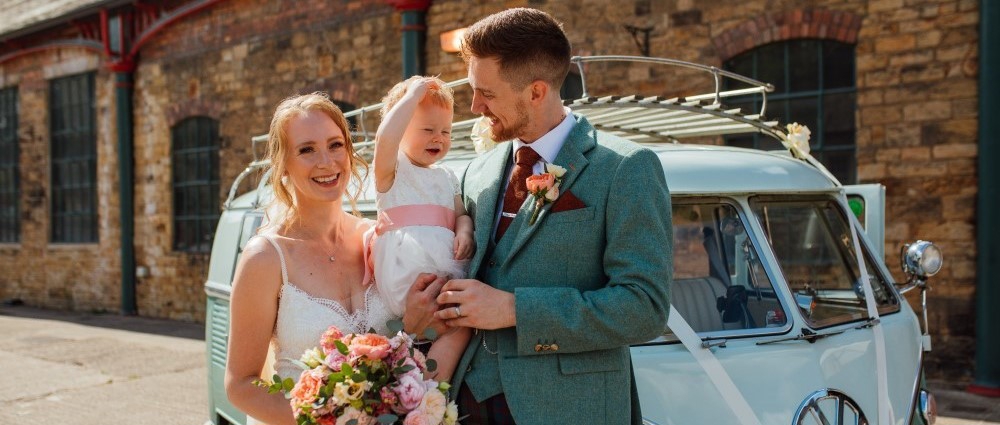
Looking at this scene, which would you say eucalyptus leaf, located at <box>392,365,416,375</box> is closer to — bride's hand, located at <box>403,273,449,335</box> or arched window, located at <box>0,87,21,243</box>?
bride's hand, located at <box>403,273,449,335</box>

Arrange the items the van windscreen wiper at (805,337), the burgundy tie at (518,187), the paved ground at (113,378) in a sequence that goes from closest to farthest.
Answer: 1. the burgundy tie at (518,187)
2. the van windscreen wiper at (805,337)
3. the paved ground at (113,378)

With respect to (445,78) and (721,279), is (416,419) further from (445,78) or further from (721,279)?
(445,78)

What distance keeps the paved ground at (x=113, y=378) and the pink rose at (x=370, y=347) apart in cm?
554

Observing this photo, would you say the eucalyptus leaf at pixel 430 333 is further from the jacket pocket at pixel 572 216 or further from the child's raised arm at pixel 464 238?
the jacket pocket at pixel 572 216

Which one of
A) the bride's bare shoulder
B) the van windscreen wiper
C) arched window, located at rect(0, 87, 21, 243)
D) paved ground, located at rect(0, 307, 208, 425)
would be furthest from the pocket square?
arched window, located at rect(0, 87, 21, 243)

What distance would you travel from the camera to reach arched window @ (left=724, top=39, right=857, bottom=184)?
8.41 meters

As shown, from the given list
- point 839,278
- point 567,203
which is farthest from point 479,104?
point 839,278

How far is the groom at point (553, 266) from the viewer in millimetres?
2191

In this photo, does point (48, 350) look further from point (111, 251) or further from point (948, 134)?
point (948, 134)

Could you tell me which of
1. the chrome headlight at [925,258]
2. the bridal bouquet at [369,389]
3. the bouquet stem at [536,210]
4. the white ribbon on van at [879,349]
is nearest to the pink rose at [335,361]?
the bridal bouquet at [369,389]

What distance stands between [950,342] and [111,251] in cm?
1340

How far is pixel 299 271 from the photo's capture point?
2.63m

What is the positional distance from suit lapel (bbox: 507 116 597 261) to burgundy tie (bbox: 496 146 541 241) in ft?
0.20

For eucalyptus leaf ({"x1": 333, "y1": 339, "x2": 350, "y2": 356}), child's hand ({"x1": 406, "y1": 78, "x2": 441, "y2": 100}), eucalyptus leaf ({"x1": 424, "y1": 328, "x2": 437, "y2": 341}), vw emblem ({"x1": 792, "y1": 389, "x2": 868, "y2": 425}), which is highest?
child's hand ({"x1": 406, "y1": 78, "x2": 441, "y2": 100})
